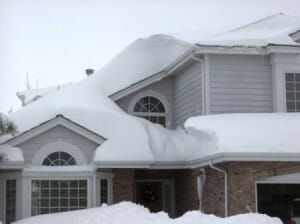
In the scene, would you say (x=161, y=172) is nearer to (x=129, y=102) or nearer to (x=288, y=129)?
(x=129, y=102)

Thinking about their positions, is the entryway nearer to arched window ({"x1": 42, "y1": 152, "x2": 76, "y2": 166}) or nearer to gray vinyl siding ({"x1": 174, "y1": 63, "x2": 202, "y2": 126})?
gray vinyl siding ({"x1": 174, "y1": 63, "x2": 202, "y2": 126})

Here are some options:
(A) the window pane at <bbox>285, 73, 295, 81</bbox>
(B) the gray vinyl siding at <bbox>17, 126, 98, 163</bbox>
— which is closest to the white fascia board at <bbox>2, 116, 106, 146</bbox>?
(B) the gray vinyl siding at <bbox>17, 126, 98, 163</bbox>

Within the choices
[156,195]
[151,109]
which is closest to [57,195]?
[156,195]

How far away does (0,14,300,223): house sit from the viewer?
15.3 metres

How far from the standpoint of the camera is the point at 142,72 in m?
21.6

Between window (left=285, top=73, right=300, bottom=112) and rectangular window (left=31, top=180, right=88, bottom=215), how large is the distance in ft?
21.6

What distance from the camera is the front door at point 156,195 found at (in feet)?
66.3

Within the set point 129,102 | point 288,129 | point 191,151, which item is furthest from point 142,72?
point 288,129

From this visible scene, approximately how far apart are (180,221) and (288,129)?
505 centimetres

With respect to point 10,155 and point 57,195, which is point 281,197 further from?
point 10,155

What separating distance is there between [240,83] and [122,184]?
4641mm

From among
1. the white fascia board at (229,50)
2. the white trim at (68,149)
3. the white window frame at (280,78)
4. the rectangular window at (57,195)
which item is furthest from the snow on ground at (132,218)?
the white window frame at (280,78)

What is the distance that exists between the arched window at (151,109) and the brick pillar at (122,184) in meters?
3.35

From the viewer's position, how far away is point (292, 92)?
18.5 metres
